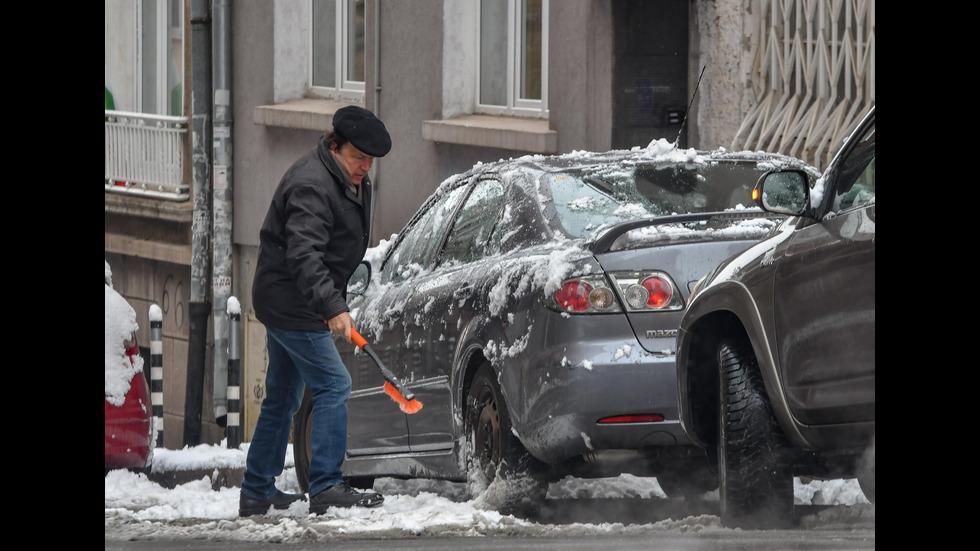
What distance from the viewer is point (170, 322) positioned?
18828 mm

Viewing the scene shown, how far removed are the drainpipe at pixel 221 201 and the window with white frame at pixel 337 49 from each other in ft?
2.97

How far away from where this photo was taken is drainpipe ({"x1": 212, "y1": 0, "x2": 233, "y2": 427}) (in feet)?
53.8

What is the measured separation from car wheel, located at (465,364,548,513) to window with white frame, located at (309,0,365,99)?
9.92 metres

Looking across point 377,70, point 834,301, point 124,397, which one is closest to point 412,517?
point 834,301

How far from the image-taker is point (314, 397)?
7.16m

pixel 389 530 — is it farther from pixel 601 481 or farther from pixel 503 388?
pixel 601 481

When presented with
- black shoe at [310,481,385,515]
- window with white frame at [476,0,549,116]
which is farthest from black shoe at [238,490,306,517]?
window with white frame at [476,0,549,116]

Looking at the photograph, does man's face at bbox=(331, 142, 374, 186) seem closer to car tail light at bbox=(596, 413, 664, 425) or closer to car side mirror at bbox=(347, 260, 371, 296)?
car side mirror at bbox=(347, 260, 371, 296)

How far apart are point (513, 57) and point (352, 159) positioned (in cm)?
751

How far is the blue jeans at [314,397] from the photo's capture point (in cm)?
704

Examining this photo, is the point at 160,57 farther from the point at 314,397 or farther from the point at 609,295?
the point at 609,295

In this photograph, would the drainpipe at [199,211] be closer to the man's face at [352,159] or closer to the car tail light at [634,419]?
the man's face at [352,159]

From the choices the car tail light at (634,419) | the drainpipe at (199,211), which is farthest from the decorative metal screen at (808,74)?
the drainpipe at (199,211)
